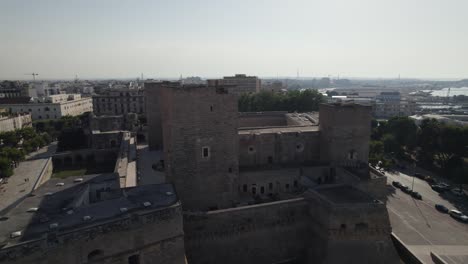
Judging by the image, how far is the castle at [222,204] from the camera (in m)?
15.0

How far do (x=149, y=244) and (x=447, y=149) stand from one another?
1593 inches

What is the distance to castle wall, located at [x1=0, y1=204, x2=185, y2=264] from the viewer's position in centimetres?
1316

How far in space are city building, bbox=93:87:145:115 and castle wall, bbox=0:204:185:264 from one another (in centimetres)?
7048

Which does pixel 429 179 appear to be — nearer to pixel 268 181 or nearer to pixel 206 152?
pixel 268 181

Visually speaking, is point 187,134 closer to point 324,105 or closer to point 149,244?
point 149,244

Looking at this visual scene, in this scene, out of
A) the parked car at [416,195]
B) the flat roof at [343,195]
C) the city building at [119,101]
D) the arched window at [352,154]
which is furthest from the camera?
the city building at [119,101]

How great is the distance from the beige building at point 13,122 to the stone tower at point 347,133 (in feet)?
183

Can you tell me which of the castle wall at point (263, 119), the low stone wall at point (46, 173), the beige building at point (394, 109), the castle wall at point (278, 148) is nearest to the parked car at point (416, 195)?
the castle wall at point (278, 148)

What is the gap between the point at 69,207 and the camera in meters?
17.0

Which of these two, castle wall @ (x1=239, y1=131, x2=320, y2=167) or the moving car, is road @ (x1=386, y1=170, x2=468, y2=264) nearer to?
the moving car

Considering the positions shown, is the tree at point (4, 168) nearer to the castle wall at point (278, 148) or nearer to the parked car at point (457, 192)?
the castle wall at point (278, 148)

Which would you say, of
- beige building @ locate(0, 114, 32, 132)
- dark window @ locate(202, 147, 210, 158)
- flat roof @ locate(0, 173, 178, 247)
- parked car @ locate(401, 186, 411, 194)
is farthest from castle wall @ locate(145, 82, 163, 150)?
beige building @ locate(0, 114, 32, 132)

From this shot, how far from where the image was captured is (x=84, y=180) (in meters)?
24.2

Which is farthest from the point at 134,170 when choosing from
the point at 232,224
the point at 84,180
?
the point at 232,224
